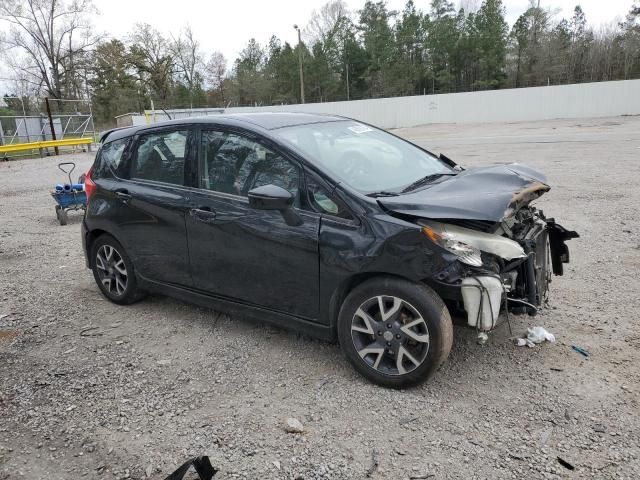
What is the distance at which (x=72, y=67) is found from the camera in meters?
54.0

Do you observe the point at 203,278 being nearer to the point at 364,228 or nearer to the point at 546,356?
the point at 364,228

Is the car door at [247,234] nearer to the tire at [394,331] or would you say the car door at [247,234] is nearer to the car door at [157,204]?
the car door at [157,204]

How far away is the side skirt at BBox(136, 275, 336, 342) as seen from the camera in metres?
3.46

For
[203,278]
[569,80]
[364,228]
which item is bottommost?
[203,278]

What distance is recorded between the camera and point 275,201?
3.23 meters

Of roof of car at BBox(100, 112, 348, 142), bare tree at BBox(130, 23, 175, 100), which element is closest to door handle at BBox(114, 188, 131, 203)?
roof of car at BBox(100, 112, 348, 142)

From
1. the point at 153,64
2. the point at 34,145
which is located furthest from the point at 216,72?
the point at 34,145

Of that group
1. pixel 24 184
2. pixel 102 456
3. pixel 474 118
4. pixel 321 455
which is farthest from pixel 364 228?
pixel 474 118

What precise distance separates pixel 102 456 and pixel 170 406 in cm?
51

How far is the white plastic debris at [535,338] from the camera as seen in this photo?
12.1 feet

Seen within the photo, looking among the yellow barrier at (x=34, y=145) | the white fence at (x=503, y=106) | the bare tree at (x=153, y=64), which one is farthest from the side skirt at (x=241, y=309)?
the bare tree at (x=153, y=64)

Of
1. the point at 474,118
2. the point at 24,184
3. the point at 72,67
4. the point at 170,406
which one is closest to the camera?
the point at 170,406

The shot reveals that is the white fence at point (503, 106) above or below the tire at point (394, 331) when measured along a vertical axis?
above

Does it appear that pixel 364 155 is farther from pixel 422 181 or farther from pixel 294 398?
pixel 294 398
